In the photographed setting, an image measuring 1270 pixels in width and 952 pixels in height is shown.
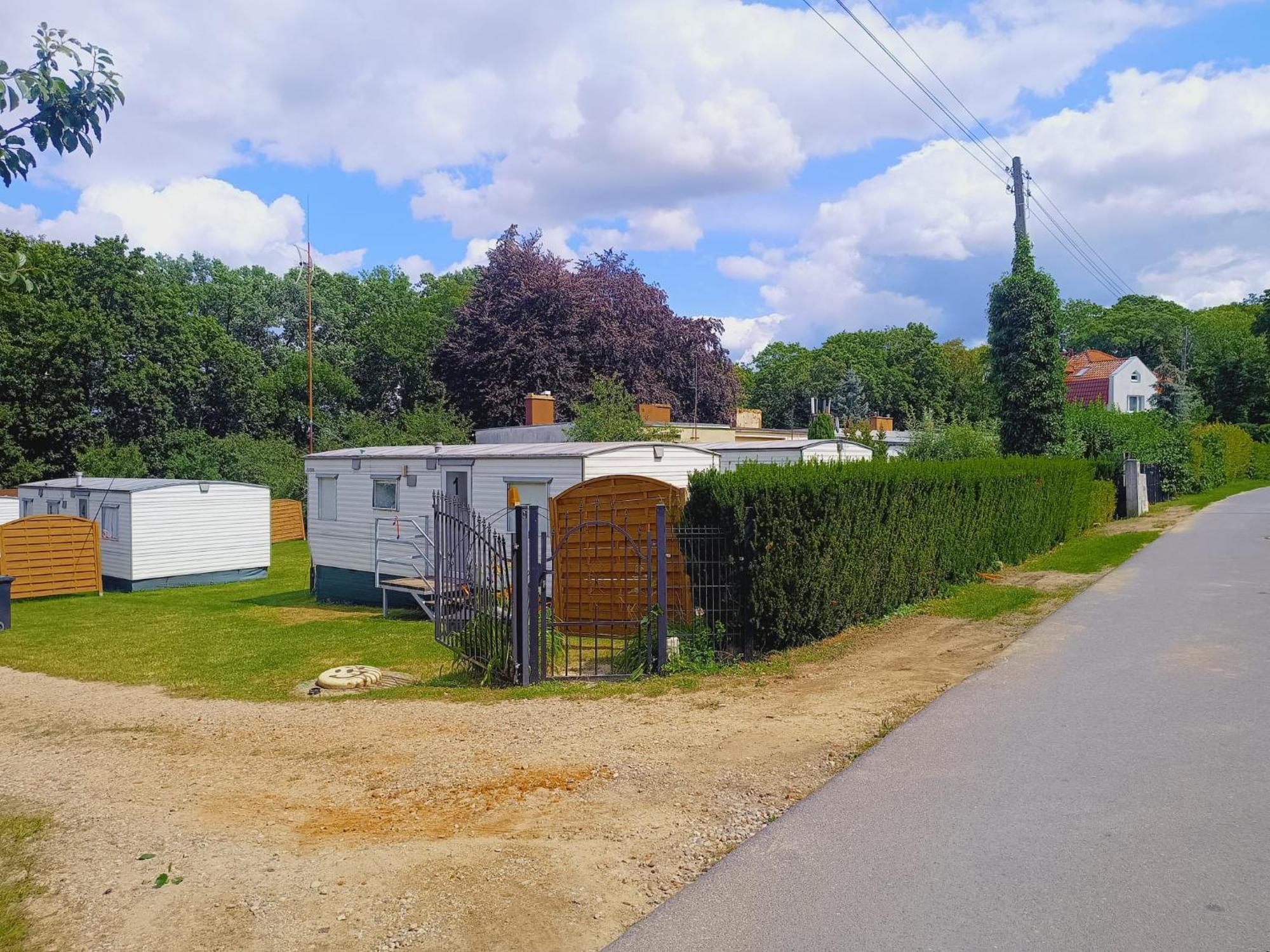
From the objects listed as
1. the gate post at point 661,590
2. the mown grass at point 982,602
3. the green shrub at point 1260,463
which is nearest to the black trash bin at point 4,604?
the gate post at point 661,590

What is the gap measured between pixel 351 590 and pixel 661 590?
11.2 m

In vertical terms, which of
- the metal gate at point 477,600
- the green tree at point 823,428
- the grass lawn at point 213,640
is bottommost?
the grass lawn at point 213,640

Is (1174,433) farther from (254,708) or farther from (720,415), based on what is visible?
(254,708)

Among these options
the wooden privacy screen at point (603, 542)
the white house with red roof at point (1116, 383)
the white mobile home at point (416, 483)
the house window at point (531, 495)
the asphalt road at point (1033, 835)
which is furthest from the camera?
the white house with red roof at point (1116, 383)

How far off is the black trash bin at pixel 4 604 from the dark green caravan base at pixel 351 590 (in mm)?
5295

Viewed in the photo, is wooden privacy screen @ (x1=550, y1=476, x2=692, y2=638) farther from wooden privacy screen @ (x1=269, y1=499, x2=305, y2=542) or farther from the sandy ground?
wooden privacy screen @ (x1=269, y1=499, x2=305, y2=542)

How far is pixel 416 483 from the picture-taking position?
1752 centimetres

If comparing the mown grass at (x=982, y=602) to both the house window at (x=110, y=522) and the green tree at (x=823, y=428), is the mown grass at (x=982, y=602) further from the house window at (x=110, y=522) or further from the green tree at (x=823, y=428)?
the house window at (x=110, y=522)

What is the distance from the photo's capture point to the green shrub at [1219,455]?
37.3 metres

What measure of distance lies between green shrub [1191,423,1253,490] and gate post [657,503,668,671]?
33374mm

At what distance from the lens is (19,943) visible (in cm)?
426

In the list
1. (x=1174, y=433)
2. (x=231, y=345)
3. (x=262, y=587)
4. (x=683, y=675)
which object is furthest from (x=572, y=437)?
(x=231, y=345)

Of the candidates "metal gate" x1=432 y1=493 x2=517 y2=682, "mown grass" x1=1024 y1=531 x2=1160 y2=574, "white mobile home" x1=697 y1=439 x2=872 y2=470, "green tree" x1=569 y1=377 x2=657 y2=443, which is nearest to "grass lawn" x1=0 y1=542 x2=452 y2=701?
"metal gate" x1=432 y1=493 x2=517 y2=682

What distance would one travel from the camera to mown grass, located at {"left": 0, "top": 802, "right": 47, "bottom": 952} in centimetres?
436
